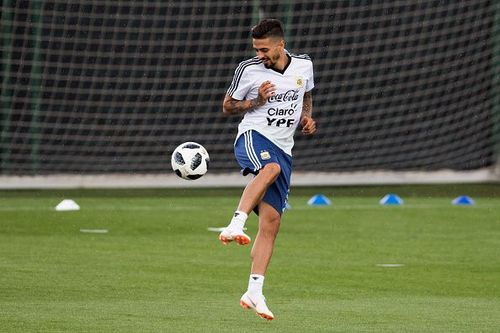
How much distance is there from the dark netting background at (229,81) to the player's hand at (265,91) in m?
11.2

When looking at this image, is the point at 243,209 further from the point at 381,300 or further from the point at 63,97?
the point at 63,97

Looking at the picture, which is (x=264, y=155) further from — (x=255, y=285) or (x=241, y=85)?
(x=255, y=285)

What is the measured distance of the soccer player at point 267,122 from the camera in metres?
7.83

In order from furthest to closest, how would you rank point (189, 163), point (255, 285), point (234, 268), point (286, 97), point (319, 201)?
point (319, 201) < point (234, 268) < point (189, 163) < point (286, 97) < point (255, 285)

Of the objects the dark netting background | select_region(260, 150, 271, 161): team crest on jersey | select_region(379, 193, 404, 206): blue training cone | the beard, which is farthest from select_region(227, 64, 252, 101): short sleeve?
the dark netting background

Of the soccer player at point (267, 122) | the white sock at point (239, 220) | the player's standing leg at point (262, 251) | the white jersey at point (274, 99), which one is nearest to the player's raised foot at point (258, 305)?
the player's standing leg at point (262, 251)

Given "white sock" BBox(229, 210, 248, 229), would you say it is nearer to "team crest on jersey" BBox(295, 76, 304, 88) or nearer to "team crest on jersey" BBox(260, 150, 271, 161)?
"team crest on jersey" BBox(260, 150, 271, 161)

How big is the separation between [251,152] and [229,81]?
1157 centimetres

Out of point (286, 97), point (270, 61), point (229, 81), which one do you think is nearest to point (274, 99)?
point (286, 97)

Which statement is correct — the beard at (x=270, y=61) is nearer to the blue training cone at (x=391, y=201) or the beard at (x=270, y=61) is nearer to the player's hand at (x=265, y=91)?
the player's hand at (x=265, y=91)

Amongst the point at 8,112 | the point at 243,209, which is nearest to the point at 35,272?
the point at 243,209

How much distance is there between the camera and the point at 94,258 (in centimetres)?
1076

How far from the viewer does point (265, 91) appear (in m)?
7.86

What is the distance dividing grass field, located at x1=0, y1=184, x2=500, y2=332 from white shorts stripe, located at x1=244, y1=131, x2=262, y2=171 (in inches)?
35.7
